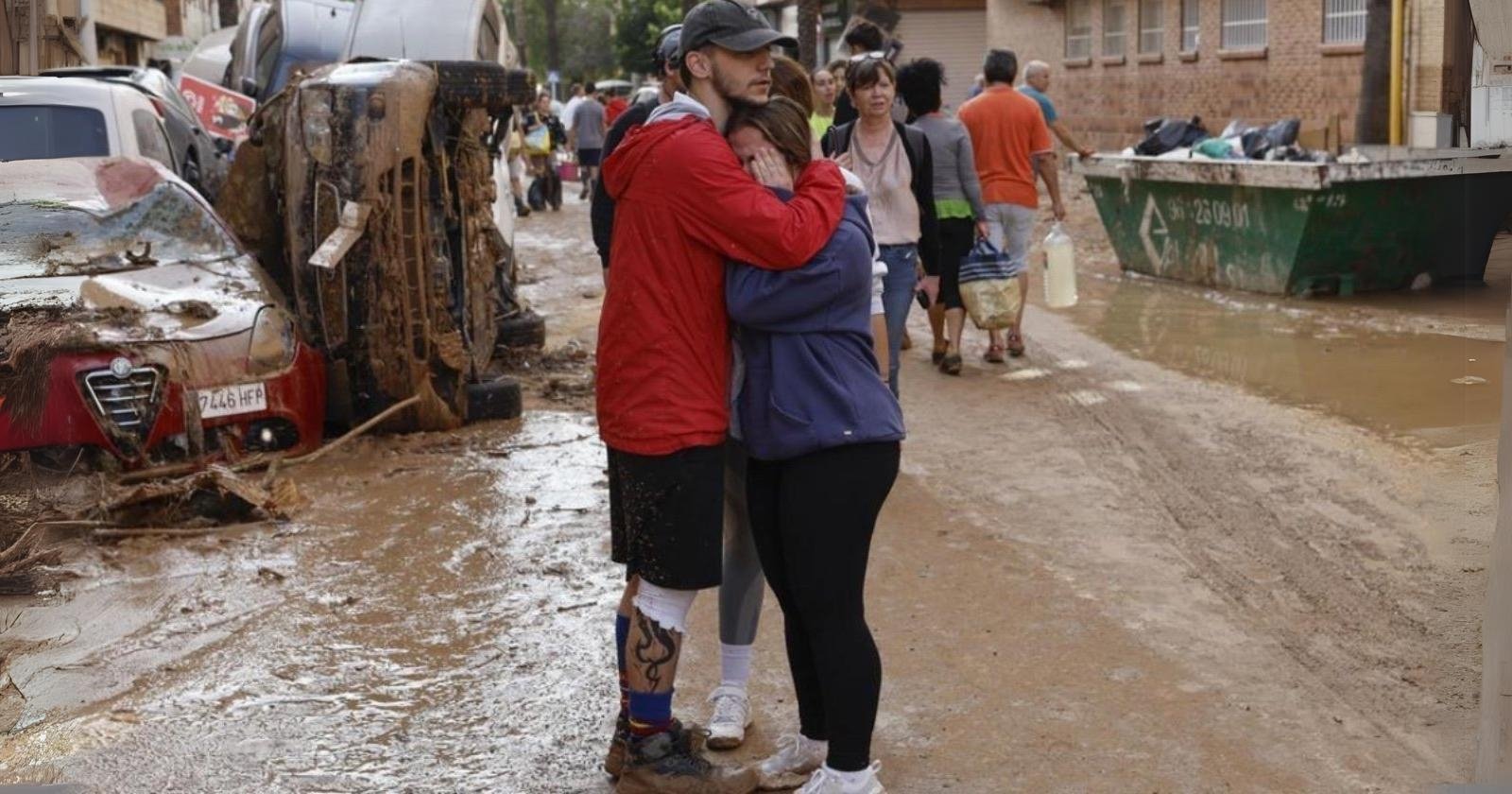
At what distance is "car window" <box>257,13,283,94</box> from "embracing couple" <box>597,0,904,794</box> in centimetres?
1579

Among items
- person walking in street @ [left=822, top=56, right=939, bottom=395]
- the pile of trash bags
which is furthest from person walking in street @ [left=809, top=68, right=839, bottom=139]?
the pile of trash bags

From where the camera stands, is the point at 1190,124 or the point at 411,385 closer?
the point at 411,385

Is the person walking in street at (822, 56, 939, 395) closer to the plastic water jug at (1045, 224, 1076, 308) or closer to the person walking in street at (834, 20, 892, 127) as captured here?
the person walking in street at (834, 20, 892, 127)

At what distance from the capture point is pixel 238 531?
23.3 feet

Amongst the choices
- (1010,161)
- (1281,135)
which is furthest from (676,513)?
(1281,135)

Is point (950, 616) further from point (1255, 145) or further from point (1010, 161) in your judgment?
point (1255, 145)

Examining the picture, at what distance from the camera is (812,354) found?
153 inches

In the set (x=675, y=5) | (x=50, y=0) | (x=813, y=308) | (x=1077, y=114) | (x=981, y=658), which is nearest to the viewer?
(x=813, y=308)

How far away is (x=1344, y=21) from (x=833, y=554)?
19.6m

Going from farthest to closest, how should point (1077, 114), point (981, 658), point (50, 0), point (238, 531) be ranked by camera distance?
1. point (1077, 114)
2. point (50, 0)
3. point (238, 531)
4. point (981, 658)

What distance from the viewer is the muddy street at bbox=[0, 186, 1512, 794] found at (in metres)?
4.59

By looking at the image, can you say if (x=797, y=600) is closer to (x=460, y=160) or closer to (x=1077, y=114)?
(x=460, y=160)

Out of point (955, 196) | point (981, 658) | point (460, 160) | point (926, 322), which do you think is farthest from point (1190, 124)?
point (981, 658)

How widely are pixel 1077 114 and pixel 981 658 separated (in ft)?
86.5
